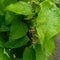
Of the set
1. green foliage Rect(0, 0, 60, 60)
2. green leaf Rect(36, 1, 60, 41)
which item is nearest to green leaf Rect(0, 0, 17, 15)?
green foliage Rect(0, 0, 60, 60)

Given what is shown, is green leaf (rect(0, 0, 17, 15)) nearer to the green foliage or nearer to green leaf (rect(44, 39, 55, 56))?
the green foliage

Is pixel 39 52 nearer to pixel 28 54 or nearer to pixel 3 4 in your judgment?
pixel 28 54

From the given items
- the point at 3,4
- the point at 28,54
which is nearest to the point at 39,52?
the point at 28,54

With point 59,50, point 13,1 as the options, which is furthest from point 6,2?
point 59,50

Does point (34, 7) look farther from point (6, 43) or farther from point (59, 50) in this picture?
point (59, 50)

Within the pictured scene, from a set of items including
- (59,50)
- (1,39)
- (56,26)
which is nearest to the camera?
(56,26)
